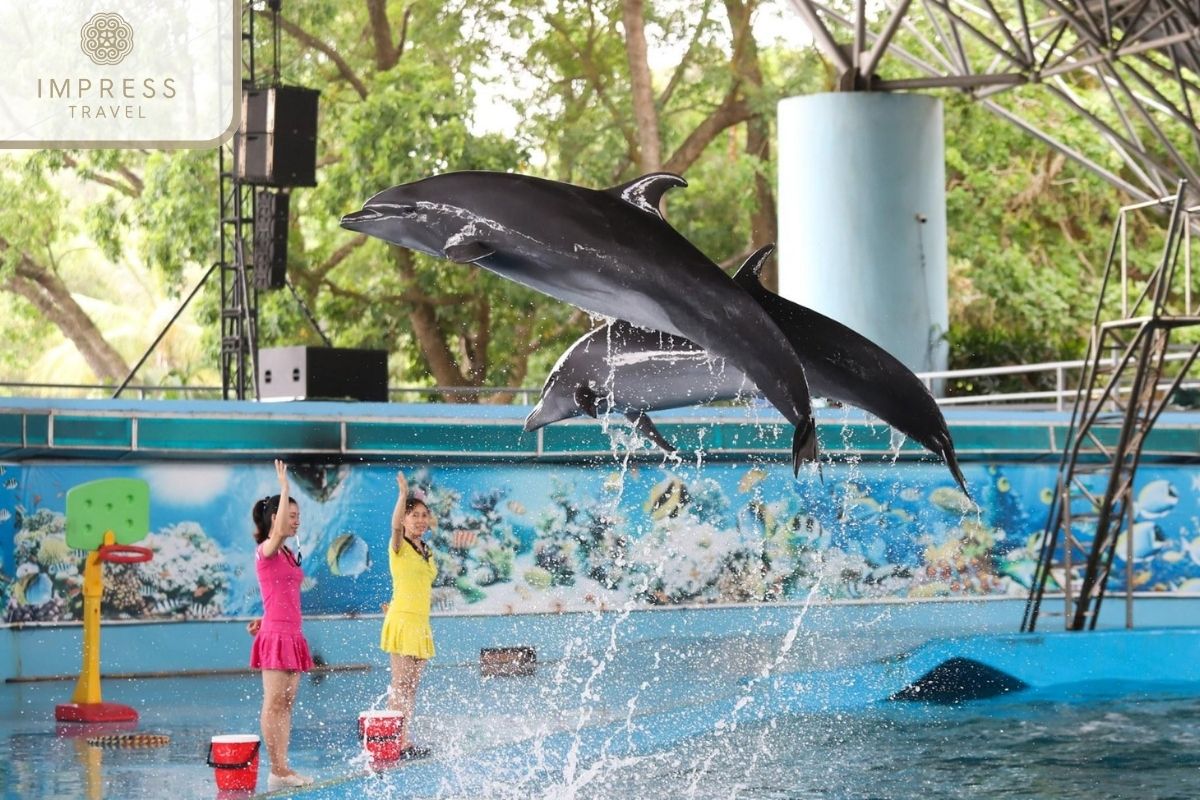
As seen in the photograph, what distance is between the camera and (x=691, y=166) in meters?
26.4

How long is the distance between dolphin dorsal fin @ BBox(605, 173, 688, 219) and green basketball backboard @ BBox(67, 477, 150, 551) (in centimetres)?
774

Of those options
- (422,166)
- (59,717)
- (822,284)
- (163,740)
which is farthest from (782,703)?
(422,166)

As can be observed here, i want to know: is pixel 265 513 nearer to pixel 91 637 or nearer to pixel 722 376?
pixel 722 376

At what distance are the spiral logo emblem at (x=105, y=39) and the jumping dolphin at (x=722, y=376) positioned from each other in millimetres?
3457

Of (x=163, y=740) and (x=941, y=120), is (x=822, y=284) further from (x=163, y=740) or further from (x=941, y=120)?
(x=163, y=740)

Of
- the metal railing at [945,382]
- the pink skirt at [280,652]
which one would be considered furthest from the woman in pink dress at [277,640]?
the metal railing at [945,382]

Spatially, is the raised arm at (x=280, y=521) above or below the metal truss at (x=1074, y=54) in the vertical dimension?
below

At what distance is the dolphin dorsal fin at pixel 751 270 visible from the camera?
5980 millimetres

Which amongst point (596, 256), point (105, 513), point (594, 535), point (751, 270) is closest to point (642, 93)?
point (594, 535)

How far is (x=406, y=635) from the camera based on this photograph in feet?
27.8

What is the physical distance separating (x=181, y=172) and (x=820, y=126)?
31.6 feet

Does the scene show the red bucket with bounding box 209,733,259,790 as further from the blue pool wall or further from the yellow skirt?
the blue pool wall

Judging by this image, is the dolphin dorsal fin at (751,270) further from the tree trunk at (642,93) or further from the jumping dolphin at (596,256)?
the tree trunk at (642,93)

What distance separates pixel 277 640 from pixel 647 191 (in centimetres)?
317
